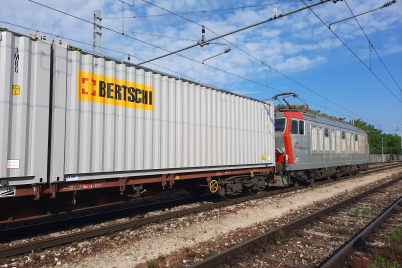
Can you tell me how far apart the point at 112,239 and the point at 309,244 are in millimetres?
4135

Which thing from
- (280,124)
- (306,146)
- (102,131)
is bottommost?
(306,146)

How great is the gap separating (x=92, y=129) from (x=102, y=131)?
217 millimetres

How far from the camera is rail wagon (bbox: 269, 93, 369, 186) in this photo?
11.7 metres

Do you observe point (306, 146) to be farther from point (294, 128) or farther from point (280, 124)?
point (280, 124)

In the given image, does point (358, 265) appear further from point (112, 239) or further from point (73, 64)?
point (73, 64)

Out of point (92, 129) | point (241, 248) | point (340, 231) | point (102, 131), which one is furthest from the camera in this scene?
point (340, 231)

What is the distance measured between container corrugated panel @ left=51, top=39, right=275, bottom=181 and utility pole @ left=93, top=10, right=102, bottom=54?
4.93 m

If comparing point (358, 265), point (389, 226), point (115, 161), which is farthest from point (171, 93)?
point (389, 226)

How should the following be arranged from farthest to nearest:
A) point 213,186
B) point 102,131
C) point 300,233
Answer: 1. point 213,186
2. point 300,233
3. point 102,131

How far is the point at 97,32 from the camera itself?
10523mm

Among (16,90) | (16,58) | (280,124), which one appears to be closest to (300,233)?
(16,90)

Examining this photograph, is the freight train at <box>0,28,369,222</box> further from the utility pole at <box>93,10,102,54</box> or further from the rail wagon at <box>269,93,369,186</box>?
the utility pole at <box>93,10,102,54</box>

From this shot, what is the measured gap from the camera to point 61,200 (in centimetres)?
554

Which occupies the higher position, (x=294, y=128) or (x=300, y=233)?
(x=294, y=128)
